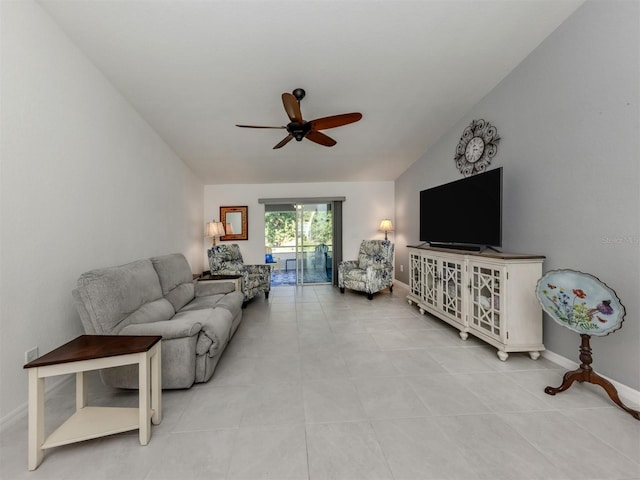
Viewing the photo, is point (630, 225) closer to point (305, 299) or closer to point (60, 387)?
point (305, 299)

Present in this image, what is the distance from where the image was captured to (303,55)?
2283mm

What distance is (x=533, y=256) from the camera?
222 centimetres

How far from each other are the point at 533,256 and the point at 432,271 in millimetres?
1225

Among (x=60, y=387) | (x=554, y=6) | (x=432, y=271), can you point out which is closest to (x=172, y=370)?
(x=60, y=387)

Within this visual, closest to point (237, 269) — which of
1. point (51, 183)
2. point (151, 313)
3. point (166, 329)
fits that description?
point (151, 313)

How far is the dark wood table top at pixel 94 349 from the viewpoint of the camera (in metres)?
1.25

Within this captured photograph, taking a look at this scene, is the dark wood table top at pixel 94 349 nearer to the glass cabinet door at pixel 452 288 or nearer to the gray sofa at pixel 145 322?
the gray sofa at pixel 145 322

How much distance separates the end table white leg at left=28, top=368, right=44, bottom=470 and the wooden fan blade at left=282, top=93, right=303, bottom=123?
7.22 ft

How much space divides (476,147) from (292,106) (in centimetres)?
234

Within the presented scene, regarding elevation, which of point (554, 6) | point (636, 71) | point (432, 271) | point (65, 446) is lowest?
point (65, 446)

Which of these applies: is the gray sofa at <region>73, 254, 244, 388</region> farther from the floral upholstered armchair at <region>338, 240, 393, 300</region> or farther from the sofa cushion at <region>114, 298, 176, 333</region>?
the floral upholstered armchair at <region>338, 240, 393, 300</region>

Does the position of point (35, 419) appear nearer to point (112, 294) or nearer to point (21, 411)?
point (21, 411)

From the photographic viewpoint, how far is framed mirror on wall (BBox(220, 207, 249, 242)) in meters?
5.64

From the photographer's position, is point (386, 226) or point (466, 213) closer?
point (466, 213)
